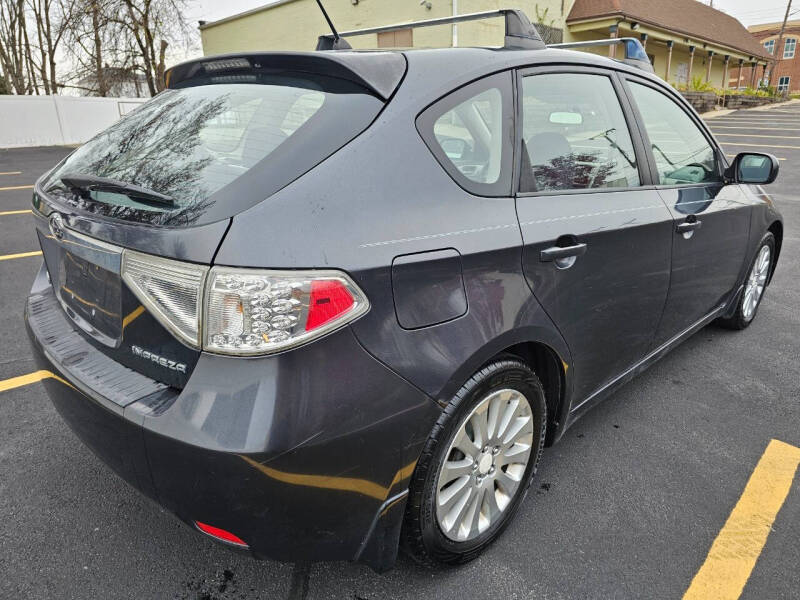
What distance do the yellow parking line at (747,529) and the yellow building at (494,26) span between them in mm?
16488

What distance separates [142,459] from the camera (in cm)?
149

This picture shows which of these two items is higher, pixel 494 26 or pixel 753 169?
pixel 494 26

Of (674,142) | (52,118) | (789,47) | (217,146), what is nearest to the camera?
(217,146)

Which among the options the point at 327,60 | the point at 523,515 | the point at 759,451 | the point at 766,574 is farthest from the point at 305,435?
the point at 759,451

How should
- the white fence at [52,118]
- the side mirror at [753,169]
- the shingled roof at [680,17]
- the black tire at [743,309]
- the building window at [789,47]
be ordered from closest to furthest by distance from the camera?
the side mirror at [753,169]
the black tire at [743,309]
the white fence at [52,118]
the shingled roof at [680,17]
the building window at [789,47]

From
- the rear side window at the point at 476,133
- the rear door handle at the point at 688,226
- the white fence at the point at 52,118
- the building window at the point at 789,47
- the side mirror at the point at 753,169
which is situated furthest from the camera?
the building window at the point at 789,47

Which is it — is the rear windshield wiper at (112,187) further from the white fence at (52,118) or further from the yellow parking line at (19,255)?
the white fence at (52,118)

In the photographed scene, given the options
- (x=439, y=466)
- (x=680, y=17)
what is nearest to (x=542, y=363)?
(x=439, y=466)

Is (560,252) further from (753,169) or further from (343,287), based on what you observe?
(753,169)

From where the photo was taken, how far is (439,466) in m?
1.69

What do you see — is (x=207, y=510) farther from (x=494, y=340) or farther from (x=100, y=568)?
(x=494, y=340)

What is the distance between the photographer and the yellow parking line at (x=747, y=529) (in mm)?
1880

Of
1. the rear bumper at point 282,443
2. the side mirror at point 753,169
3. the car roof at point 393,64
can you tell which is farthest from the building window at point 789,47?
the rear bumper at point 282,443

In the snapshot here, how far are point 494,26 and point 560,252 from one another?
19581 mm
